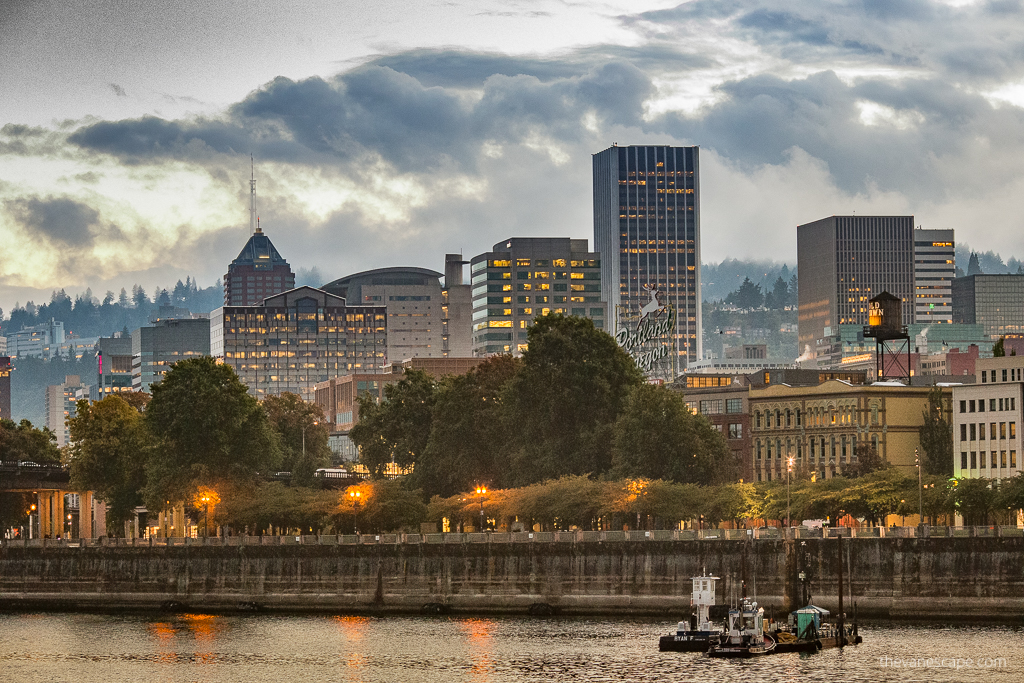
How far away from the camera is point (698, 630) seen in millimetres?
116562

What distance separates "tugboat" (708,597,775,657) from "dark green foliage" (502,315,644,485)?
6042cm

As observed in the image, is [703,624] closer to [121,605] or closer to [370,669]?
[370,669]

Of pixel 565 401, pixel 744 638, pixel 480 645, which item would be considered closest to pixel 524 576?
pixel 480 645

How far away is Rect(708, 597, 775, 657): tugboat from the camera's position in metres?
112

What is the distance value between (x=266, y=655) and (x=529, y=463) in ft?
205

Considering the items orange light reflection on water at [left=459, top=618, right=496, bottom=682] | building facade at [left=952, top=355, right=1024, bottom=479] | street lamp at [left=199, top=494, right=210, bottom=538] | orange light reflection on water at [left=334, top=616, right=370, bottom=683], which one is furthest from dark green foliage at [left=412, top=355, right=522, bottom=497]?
orange light reflection on water at [left=459, top=618, right=496, bottom=682]

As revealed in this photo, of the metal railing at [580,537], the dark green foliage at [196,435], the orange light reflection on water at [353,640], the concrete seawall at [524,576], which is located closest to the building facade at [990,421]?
the metal railing at [580,537]

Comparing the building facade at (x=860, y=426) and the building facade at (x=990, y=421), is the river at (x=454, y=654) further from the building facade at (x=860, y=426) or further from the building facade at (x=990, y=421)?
the building facade at (x=860, y=426)

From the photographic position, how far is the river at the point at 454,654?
104769 mm

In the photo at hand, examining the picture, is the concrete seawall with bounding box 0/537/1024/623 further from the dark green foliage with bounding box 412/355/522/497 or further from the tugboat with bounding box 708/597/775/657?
the dark green foliage with bounding box 412/355/522/497

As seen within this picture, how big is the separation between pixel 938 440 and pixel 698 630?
72.0 meters

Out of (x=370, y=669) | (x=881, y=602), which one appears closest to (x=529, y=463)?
(x=881, y=602)

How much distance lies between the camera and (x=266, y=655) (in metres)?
119

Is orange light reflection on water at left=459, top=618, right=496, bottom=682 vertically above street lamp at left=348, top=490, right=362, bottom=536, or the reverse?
street lamp at left=348, top=490, right=362, bottom=536
